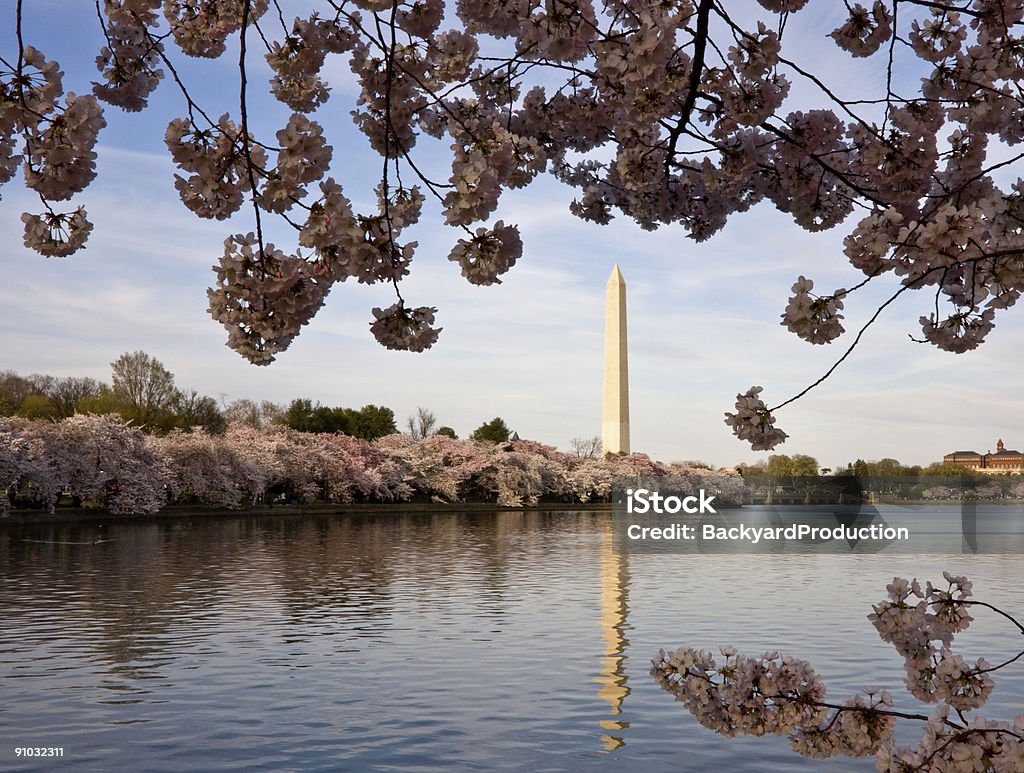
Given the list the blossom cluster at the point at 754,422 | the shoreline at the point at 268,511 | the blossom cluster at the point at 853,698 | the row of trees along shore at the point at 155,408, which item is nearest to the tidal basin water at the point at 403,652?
the blossom cluster at the point at 853,698

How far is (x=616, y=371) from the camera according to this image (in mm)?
69688

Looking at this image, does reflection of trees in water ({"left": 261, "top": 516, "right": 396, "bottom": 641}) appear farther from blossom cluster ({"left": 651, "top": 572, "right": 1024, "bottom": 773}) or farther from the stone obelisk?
the stone obelisk

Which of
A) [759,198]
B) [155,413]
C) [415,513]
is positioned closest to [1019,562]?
[759,198]

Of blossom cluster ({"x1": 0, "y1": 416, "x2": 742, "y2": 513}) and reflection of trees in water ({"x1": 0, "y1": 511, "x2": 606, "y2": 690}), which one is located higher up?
blossom cluster ({"x1": 0, "y1": 416, "x2": 742, "y2": 513})

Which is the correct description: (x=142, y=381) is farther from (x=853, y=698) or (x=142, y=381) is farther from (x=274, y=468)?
(x=853, y=698)

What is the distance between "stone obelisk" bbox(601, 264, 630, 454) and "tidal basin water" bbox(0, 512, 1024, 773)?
37.9 metres

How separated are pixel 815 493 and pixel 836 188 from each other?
128962mm

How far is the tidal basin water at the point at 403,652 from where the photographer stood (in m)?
9.98

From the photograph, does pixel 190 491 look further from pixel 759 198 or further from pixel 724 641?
pixel 759 198

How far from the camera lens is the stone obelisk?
68.6 metres

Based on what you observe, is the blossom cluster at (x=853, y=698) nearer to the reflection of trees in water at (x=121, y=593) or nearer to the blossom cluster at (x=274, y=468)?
the reflection of trees in water at (x=121, y=593)

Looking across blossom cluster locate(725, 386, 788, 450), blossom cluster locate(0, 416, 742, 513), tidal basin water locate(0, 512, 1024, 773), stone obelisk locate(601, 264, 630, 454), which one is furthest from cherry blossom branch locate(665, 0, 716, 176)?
stone obelisk locate(601, 264, 630, 454)

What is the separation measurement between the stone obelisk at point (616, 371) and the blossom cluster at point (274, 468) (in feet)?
31.3

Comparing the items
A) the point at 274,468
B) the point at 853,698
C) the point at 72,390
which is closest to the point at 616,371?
the point at 274,468
